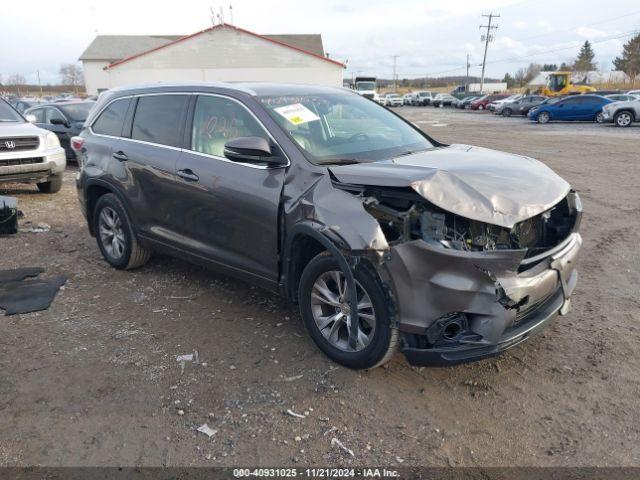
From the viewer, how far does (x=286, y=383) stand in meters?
3.35

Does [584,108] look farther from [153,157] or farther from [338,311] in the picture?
[338,311]

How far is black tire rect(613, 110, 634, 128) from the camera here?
77.8ft

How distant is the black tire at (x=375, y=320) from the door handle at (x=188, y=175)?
1344 millimetres

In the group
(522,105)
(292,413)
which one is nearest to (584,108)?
(522,105)

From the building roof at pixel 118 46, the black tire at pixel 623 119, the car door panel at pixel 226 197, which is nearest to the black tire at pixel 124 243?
the car door panel at pixel 226 197

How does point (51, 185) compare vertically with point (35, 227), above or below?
above

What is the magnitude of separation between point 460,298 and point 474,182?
741 mm

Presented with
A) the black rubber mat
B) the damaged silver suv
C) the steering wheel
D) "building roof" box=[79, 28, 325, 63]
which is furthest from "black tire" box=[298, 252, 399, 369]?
"building roof" box=[79, 28, 325, 63]

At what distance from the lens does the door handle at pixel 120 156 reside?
491 cm

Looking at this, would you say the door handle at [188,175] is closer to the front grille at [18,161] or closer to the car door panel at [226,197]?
the car door panel at [226,197]

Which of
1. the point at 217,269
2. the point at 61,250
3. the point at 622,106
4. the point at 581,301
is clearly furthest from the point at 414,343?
the point at 622,106

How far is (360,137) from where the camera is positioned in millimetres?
4113

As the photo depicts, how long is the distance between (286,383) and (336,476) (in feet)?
2.80

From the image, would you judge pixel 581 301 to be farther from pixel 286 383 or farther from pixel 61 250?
pixel 61 250
